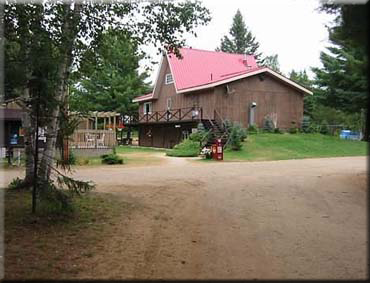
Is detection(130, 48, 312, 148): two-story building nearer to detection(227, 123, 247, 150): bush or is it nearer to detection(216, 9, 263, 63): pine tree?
detection(227, 123, 247, 150): bush

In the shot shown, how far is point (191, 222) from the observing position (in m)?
6.76

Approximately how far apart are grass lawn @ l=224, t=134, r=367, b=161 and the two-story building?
2420mm

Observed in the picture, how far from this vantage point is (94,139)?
2206 cm

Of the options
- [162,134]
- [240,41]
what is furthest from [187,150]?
[240,41]

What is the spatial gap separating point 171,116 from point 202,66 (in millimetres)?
4578

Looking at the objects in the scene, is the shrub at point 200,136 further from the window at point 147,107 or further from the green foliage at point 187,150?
the window at point 147,107

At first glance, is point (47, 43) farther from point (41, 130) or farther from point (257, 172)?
point (257, 172)

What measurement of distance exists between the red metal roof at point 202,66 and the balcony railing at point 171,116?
174cm

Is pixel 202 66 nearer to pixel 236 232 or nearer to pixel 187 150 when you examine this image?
pixel 187 150

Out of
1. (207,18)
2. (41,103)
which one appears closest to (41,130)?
(41,103)

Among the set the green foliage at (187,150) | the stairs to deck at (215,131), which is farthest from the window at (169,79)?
the green foliage at (187,150)

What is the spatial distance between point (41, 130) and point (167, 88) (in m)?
26.0

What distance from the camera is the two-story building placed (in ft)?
91.3

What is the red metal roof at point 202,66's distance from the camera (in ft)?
102
